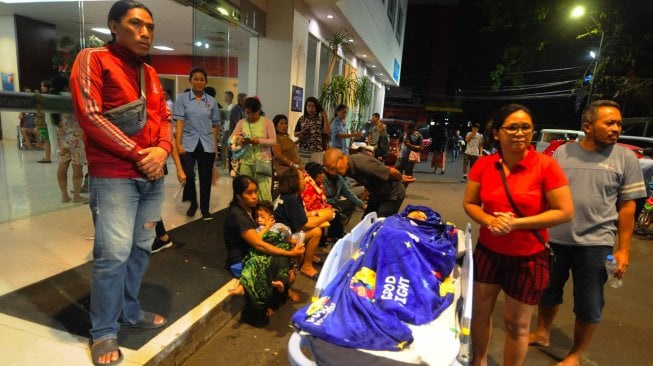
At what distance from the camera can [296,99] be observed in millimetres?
9094

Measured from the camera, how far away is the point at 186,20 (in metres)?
9.91

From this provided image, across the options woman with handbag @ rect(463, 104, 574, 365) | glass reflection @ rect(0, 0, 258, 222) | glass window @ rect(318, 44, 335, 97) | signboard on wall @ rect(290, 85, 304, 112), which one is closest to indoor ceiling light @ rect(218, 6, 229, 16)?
glass reflection @ rect(0, 0, 258, 222)

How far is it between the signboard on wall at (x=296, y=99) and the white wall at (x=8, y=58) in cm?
509

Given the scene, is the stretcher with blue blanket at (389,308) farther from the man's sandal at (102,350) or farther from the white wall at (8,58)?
the white wall at (8,58)

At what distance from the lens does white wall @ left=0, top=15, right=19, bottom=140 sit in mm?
4594

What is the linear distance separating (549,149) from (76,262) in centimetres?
433

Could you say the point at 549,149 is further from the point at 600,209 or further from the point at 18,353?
the point at 18,353

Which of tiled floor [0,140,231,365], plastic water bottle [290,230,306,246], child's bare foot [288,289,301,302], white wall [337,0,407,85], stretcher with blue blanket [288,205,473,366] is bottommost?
child's bare foot [288,289,301,302]

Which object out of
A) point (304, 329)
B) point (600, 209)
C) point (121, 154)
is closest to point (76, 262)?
point (121, 154)

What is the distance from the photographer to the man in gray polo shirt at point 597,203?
2.60 m

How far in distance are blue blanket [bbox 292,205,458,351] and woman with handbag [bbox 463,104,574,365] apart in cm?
28

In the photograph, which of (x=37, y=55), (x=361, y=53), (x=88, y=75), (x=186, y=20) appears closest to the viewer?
(x=88, y=75)

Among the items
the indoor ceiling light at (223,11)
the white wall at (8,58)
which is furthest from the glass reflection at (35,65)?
the indoor ceiling light at (223,11)

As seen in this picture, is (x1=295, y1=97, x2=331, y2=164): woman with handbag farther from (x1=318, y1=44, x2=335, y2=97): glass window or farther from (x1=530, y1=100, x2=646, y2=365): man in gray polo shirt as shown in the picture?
(x1=318, y1=44, x2=335, y2=97): glass window
